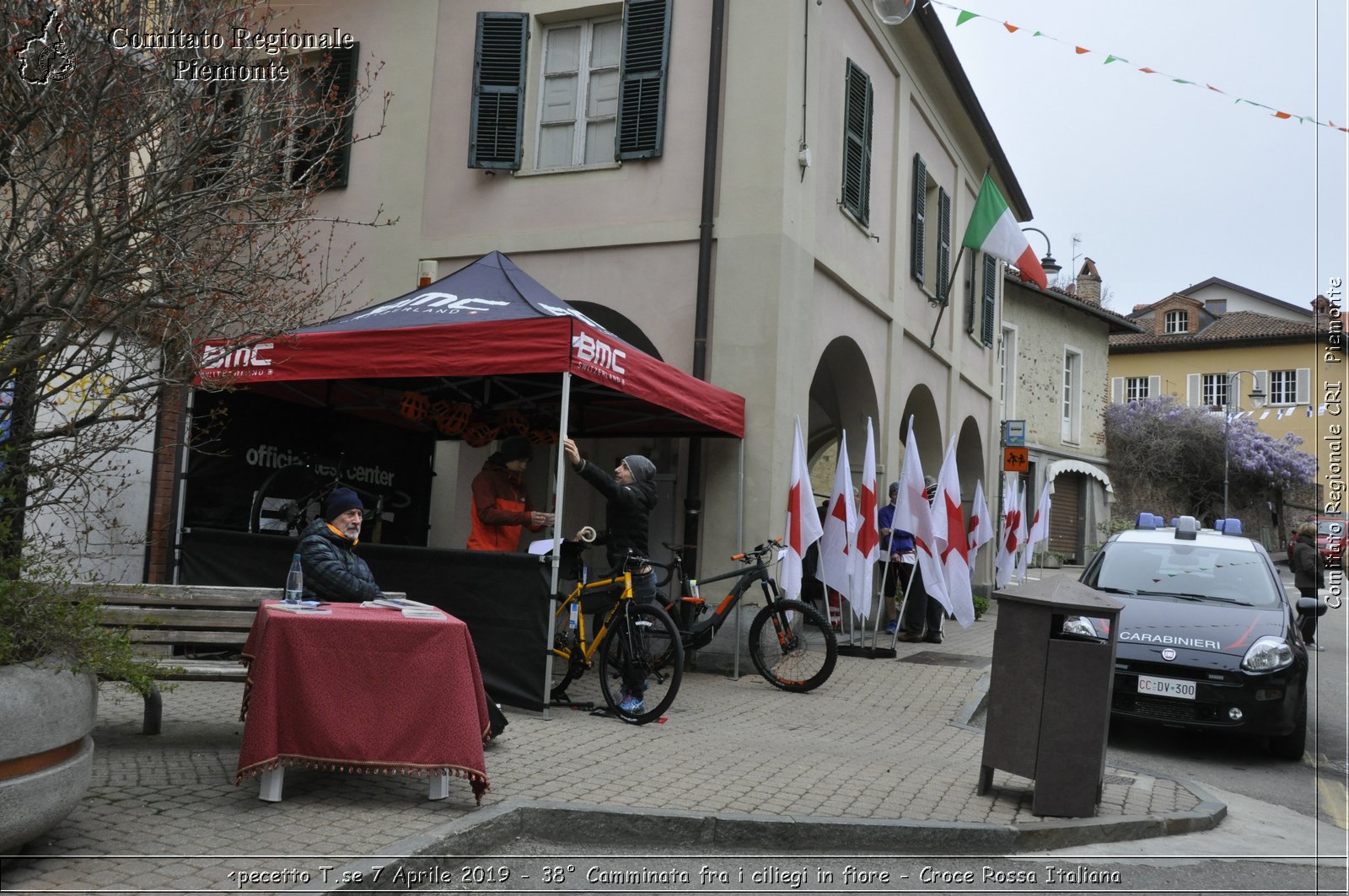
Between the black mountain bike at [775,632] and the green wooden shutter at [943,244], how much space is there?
901 cm

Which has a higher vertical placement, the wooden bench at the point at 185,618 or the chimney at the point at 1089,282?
the chimney at the point at 1089,282

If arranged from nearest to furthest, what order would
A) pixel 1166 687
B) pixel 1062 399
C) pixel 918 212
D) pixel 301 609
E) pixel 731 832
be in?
pixel 731 832 < pixel 301 609 < pixel 1166 687 < pixel 918 212 < pixel 1062 399

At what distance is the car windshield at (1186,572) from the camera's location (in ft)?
31.4

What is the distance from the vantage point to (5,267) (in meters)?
4.61

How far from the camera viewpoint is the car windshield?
31.4 ft

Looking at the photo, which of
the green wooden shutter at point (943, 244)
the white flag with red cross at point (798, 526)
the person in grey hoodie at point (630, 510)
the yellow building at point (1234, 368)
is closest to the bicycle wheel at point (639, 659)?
the person in grey hoodie at point (630, 510)

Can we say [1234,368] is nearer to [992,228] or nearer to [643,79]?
[992,228]

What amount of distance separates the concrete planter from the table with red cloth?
815 mm

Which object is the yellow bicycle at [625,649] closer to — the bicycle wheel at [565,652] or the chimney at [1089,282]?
the bicycle wheel at [565,652]

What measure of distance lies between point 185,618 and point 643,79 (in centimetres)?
752

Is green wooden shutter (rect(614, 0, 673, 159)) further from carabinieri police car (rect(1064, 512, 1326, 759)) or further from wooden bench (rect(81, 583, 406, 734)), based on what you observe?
wooden bench (rect(81, 583, 406, 734))

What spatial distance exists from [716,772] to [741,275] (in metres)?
5.96

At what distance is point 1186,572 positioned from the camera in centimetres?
993

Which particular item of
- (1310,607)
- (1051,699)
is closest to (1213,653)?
(1310,607)
